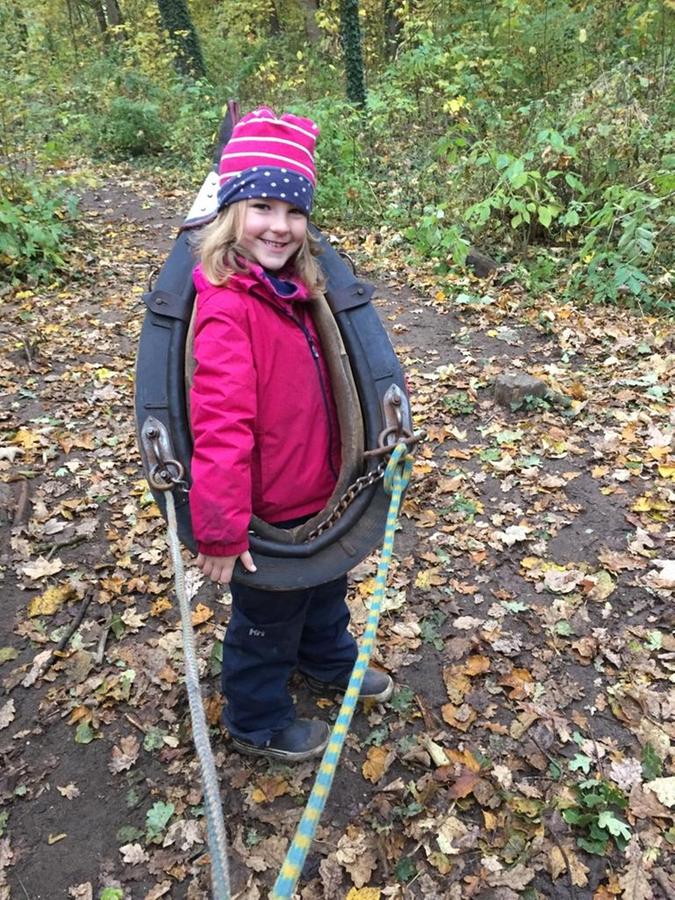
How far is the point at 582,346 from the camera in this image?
18.3 feet

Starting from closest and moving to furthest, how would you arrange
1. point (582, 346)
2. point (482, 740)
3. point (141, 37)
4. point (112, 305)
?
point (482, 740), point (582, 346), point (112, 305), point (141, 37)

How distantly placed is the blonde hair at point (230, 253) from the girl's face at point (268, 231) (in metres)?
0.02

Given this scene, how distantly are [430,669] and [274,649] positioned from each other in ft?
3.35

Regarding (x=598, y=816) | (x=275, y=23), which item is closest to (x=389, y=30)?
(x=275, y=23)

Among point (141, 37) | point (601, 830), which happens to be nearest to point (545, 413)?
point (601, 830)

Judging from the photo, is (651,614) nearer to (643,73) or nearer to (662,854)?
(662,854)

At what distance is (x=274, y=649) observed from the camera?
7.93ft

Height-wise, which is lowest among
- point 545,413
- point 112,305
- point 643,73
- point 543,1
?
point 545,413

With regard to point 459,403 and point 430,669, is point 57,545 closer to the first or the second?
point 430,669

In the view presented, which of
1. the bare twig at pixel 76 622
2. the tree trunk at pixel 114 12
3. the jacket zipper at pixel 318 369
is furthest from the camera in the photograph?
the tree trunk at pixel 114 12

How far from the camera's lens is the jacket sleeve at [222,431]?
185cm

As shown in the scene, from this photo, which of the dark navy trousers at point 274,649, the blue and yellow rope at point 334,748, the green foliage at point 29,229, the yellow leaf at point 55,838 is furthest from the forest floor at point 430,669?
the green foliage at point 29,229

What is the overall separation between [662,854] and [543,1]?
11387 millimetres

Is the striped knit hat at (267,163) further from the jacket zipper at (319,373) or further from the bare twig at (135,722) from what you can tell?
the bare twig at (135,722)
